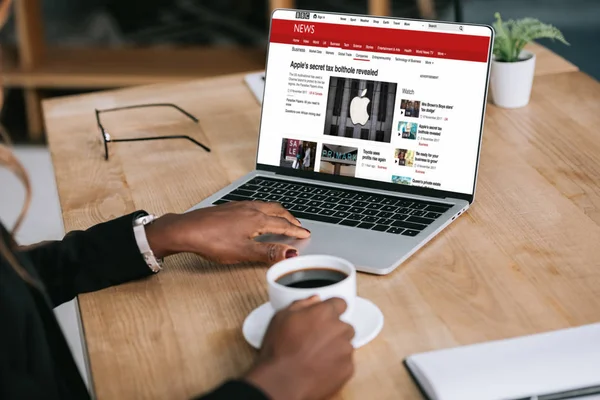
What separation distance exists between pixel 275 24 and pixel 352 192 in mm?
320

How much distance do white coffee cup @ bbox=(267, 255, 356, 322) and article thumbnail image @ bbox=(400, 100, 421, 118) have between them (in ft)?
1.39

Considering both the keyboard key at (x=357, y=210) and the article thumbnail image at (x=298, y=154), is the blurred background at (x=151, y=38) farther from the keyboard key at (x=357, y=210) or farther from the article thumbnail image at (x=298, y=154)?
the keyboard key at (x=357, y=210)

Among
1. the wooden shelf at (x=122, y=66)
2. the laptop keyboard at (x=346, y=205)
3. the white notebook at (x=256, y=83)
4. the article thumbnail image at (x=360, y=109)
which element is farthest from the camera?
the wooden shelf at (x=122, y=66)

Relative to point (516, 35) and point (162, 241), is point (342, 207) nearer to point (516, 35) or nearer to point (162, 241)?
point (162, 241)

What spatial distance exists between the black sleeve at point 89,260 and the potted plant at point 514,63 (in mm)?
811

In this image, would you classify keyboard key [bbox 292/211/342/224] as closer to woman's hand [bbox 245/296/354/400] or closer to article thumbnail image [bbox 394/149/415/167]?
article thumbnail image [bbox 394/149/415/167]

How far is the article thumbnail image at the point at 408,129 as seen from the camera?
1.29 metres

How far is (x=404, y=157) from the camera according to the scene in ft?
4.26

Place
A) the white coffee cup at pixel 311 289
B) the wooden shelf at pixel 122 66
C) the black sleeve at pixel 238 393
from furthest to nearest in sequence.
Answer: the wooden shelf at pixel 122 66
the white coffee cup at pixel 311 289
the black sleeve at pixel 238 393

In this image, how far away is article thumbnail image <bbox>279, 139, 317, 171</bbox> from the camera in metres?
1.36

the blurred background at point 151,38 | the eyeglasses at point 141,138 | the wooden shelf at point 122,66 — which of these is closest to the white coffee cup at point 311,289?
the eyeglasses at point 141,138

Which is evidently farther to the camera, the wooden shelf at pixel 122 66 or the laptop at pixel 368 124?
the wooden shelf at pixel 122 66

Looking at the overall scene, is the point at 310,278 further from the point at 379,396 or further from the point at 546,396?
the point at 546,396

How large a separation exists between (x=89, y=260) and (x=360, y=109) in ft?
1.61
